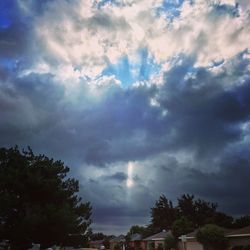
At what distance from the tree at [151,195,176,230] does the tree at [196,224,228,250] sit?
2870 inches

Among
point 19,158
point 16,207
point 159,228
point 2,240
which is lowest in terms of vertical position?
point 2,240

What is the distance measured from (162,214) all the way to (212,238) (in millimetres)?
78901

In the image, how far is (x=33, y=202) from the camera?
4034 centimetres

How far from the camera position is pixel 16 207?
3975 cm

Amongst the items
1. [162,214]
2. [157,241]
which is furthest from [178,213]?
[157,241]

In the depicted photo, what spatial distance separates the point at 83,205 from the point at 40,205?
749cm

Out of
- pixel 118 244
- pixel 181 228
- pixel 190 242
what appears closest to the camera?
pixel 190 242

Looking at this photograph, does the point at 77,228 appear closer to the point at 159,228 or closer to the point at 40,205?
the point at 40,205

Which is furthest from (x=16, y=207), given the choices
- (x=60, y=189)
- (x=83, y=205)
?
(x=83, y=205)

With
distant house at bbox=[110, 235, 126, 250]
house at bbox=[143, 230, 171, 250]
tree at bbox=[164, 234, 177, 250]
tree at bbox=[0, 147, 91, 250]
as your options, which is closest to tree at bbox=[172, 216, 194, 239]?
tree at bbox=[164, 234, 177, 250]

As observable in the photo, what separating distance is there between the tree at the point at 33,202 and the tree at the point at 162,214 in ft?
271

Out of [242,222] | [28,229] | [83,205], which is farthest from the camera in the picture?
[242,222]

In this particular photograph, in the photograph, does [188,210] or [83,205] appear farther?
[188,210]

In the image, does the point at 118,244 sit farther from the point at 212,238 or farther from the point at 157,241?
the point at 212,238
